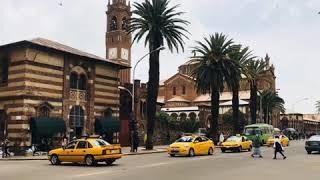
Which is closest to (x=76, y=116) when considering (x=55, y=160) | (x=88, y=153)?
(x=55, y=160)

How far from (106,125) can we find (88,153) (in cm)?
2045

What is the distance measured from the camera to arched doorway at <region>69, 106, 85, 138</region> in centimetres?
4291

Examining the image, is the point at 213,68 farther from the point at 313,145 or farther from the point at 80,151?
the point at 80,151

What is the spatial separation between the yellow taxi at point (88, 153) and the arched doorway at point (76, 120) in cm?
1638

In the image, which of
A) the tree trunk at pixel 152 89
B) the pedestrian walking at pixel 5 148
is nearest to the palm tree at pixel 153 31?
the tree trunk at pixel 152 89

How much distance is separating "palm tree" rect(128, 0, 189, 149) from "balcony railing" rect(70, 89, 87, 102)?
5.86 metres

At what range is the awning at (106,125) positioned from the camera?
45.3m

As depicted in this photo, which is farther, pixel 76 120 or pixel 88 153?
pixel 76 120

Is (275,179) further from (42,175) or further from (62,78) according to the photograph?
(62,78)

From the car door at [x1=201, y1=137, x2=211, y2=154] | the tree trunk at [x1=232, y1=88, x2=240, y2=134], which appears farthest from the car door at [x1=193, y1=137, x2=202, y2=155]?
the tree trunk at [x1=232, y1=88, x2=240, y2=134]

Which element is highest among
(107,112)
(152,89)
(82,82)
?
(82,82)

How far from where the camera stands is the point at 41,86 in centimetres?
3947

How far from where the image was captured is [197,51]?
181ft

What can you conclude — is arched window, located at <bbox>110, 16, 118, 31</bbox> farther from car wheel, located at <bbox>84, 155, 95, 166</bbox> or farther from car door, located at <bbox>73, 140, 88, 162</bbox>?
car wheel, located at <bbox>84, 155, 95, 166</bbox>
